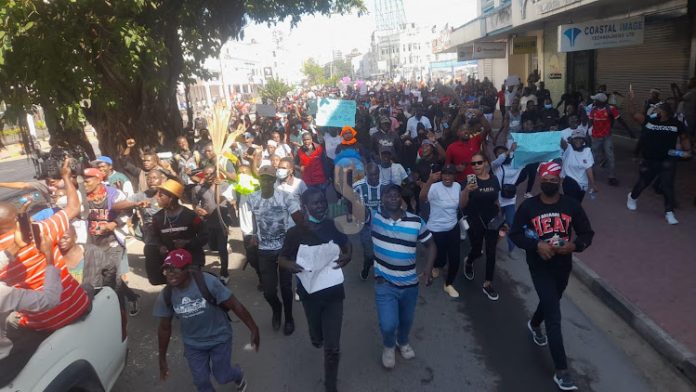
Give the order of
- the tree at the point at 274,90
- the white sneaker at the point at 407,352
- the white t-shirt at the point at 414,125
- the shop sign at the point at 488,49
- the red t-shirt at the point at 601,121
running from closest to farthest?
the white sneaker at the point at 407,352
the red t-shirt at the point at 601,121
the white t-shirt at the point at 414,125
the shop sign at the point at 488,49
the tree at the point at 274,90

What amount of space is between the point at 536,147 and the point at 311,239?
4.01 m

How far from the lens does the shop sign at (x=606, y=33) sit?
11258 millimetres

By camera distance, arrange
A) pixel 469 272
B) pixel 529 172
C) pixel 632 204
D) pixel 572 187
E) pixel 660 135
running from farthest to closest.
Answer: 1. pixel 529 172
2. pixel 632 204
3. pixel 660 135
4. pixel 572 187
5. pixel 469 272

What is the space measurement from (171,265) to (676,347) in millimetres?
4249

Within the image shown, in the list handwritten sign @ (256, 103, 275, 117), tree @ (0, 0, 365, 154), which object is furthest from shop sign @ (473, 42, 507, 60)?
handwritten sign @ (256, 103, 275, 117)

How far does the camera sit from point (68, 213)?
4270 millimetres

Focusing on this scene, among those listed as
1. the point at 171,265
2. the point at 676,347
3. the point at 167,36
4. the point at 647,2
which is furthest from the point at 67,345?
the point at 647,2

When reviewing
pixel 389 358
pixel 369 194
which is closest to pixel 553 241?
pixel 389 358

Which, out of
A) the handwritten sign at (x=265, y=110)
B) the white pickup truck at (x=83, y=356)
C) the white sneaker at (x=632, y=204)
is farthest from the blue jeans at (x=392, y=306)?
the handwritten sign at (x=265, y=110)

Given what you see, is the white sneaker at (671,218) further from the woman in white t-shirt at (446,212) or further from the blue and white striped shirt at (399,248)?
the blue and white striped shirt at (399,248)

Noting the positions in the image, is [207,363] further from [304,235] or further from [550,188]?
[550,188]

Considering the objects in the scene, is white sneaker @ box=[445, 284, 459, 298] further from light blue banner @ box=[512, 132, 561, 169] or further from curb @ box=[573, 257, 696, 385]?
light blue banner @ box=[512, 132, 561, 169]

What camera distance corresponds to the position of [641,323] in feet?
15.0

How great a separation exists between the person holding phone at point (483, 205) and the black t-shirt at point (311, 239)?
1797 mm
